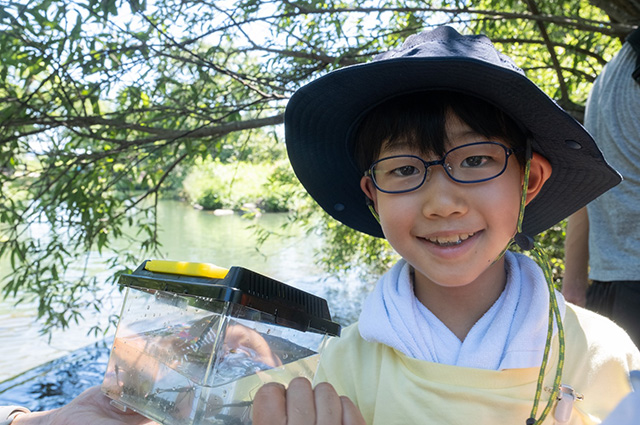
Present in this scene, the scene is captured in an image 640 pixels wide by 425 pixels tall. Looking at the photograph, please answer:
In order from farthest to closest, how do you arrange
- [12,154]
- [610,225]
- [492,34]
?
[492,34] → [12,154] → [610,225]

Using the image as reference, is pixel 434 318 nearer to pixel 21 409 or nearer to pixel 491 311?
pixel 491 311

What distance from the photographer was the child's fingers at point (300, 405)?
814mm

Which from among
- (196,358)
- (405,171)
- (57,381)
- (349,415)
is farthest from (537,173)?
(57,381)

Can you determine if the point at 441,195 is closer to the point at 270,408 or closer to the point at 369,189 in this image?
the point at 369,189

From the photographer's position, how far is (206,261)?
8.05 metres

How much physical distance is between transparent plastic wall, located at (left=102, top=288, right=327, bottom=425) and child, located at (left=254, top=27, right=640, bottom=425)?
244mm

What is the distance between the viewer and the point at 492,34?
3.49 m

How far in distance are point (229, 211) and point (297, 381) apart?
531 inches

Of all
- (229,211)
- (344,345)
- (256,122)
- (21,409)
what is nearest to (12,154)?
(256,122)

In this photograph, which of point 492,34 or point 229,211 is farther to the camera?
point 229,211

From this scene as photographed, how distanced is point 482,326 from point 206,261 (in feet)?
23.4

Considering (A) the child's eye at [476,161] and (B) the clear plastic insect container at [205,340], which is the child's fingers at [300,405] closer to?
(B) the clear plastic insect container at [205,340]

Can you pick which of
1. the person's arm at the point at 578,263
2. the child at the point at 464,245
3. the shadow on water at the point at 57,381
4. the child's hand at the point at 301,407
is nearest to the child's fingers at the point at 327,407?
the child's hand at the point at 301,407

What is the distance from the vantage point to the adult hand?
3.41 feet
